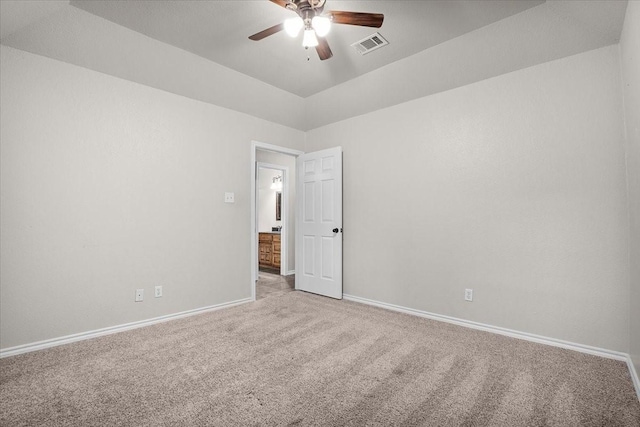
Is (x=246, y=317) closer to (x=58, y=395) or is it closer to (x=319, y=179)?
(x=58, y=395)

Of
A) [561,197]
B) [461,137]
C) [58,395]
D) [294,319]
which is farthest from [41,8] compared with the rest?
[561,197]

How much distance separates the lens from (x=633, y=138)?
1.99m

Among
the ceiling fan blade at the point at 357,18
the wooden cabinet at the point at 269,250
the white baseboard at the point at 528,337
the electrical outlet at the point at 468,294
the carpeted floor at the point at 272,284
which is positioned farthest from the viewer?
the wooden cabinet at the point at 269,250

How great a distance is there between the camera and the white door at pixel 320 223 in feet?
13.6

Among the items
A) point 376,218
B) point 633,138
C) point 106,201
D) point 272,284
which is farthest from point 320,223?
point 633,138

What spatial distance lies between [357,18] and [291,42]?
1.00 m

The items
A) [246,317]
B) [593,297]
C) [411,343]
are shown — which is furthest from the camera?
[246,317]

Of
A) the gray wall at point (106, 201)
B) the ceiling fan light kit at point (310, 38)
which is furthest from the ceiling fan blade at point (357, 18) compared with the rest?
the gray wall at point (106, 201)

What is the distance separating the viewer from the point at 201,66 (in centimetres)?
313

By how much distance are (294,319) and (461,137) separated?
2682 mm

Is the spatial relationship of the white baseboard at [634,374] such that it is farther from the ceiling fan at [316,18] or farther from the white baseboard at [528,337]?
the ceiling fan at [316,18]

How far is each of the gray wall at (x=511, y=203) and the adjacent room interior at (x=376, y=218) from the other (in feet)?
0.06

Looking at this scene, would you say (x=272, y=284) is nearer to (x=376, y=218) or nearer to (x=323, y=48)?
(x=376, y=218)

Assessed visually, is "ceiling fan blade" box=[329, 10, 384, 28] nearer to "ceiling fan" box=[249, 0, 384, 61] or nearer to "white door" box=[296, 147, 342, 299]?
"ceiling fan" box=[249, 0, 384, 61]
